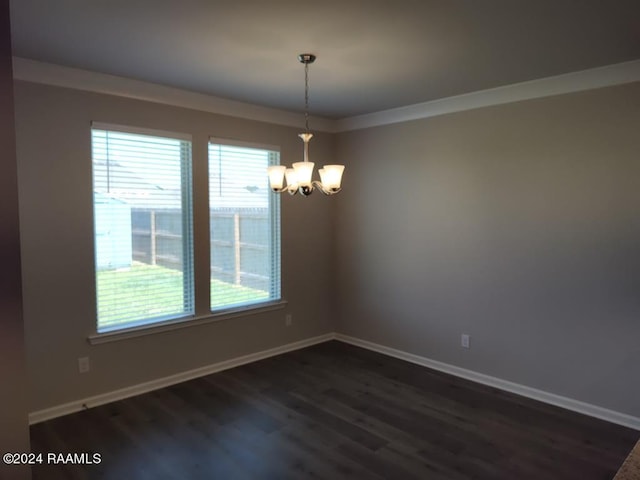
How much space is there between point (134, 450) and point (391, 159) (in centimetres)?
342

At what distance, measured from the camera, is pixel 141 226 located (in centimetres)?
366

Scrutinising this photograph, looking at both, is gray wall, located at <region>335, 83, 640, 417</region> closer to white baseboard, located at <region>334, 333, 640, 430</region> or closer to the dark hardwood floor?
white baseboard, located at <region>334, 333, 640, 430</region>

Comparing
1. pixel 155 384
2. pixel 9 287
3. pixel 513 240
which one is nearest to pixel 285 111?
pixel 513 240

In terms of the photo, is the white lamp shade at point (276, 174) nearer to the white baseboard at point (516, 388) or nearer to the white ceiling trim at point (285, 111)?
the white ceiling trim at point (285, 111)

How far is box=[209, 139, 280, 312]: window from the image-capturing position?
4145 millimetres

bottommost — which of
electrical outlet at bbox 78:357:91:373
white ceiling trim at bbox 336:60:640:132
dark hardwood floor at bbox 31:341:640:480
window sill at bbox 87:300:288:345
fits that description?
dark hardwood floor at bbox 31:341:640:480

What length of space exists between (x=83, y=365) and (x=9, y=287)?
8.73ft

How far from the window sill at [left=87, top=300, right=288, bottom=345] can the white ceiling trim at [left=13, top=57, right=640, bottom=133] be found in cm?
189

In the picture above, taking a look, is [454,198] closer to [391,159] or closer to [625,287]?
[391,159]

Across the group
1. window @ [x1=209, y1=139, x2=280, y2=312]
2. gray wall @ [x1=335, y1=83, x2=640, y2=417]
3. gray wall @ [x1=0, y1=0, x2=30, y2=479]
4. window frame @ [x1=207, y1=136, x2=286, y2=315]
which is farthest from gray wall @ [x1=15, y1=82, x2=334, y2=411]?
gray wall @ [x1=0, y1=0, x2=30, y2=479]

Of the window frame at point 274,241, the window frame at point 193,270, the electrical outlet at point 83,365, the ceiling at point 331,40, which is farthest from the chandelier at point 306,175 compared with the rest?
the electrical outlet at point 83,365

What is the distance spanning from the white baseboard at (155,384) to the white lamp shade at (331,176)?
234 centimetres

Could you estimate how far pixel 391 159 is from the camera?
4.56 meters

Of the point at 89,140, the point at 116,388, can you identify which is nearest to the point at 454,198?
the point at 89,140
